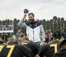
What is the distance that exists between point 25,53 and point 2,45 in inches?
32.4

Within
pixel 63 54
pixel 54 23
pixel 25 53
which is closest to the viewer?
pixel 63 54

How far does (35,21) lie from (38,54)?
181 centimetres

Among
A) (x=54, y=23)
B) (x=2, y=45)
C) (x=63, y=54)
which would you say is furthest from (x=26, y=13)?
(x=54, y=23)

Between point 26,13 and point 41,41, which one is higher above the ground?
point 26,13

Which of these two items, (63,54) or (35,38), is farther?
(35,38)

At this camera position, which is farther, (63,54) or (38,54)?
(38,54)

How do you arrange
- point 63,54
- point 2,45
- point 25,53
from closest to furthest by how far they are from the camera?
point 63,54
point 25,53
point 2,45

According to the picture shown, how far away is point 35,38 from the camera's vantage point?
33.7 feet

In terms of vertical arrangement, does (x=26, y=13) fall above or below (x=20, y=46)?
above

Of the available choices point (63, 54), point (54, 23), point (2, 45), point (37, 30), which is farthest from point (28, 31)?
point (54, 23)

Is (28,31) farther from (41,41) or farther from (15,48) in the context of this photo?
(15,48)

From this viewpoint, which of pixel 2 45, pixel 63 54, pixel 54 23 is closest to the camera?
pixel 63 54

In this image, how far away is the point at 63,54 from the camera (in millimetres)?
6266

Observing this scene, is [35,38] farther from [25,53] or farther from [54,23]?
[54,23]
